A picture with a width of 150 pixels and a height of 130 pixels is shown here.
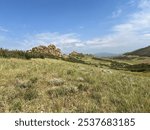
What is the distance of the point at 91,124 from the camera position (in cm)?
639

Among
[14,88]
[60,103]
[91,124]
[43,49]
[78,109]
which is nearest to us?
[91,124]

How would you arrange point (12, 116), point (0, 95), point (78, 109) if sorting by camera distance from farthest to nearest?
point (0, 95) → point (78, 109) → point (12, 116)

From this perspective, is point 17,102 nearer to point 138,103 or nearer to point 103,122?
point 103,122

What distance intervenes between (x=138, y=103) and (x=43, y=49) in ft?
261

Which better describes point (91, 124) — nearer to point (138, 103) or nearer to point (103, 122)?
point (103, 122)

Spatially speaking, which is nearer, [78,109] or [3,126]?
[3,126]

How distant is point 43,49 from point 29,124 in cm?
8086

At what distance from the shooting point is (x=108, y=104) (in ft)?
28.0

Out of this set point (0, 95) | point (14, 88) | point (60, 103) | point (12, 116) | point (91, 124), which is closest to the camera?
point (91, 124)

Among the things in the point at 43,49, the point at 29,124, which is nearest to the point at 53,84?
the point at 29,124

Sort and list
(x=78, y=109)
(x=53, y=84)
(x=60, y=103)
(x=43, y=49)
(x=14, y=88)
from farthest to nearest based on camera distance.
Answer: (x=43, y=49), (x=53, y=84), (x=14, y=88), (x=60, y=103), (x=78, y=109)

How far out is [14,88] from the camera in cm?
1116

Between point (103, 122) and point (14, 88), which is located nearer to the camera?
point (103, 122)

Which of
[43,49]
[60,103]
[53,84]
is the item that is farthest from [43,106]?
[43,49]
